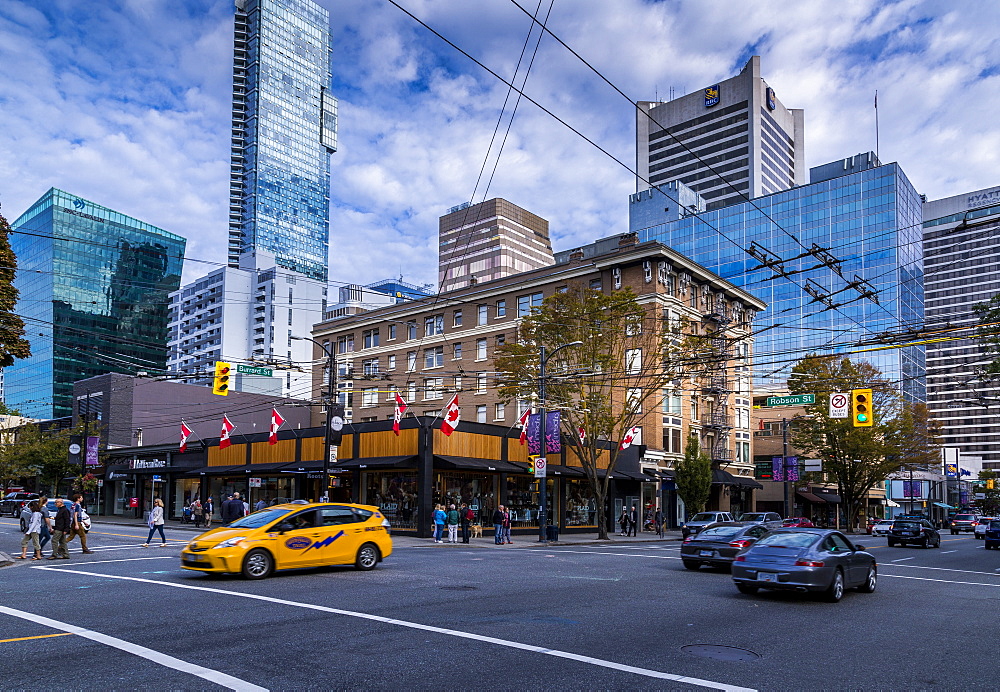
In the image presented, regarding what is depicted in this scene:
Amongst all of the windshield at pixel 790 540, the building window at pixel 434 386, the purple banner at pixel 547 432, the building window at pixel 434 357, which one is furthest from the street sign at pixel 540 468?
the building window at pixel 434 357

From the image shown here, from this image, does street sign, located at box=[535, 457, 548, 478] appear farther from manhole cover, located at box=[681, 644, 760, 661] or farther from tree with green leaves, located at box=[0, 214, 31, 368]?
manhole cover, located at box=[681, 644, 760, 661]

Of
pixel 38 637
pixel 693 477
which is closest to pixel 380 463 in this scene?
pixel 693 477

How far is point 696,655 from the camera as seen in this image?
9.66 m

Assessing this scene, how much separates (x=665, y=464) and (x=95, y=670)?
52225mm

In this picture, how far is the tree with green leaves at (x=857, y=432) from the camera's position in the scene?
55.7 m

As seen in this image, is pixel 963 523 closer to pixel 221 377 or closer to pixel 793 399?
pixel 793 399

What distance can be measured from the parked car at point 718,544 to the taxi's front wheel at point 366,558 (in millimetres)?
8330

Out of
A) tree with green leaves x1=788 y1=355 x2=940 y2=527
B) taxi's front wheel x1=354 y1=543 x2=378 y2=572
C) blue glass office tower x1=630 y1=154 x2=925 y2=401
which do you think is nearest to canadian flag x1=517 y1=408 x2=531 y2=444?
taxi's front wheel x1=354 y1=543 x2=378 y2=572

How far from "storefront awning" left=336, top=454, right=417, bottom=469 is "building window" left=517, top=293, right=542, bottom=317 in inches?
926

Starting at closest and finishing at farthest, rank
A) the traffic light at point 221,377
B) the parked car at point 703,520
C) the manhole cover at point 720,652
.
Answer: the manhole cover at point 720,652, the traffic light at point 221,377, the parked car at point 703,520

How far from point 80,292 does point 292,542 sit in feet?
496

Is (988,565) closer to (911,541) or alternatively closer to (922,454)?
(911,541)

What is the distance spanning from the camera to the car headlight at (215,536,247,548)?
16688mm

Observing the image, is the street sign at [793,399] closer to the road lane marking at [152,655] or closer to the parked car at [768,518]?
the parked car at [768,518]
